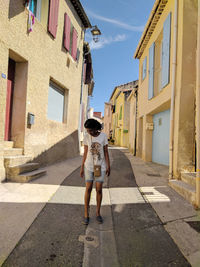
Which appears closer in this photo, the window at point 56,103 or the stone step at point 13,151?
the stone step at point 13,151

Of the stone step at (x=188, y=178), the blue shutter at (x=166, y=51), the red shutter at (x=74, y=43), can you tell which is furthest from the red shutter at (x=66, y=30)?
the stone step at (x=188, y=178)

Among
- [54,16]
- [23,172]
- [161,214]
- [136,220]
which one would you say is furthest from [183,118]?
[54,16]

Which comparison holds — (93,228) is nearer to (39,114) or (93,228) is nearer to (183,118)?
(183,118)

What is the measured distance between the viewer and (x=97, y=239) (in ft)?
7.20

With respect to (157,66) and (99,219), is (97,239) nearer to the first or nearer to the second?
(99,219)

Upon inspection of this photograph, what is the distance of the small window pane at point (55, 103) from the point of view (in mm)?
7188

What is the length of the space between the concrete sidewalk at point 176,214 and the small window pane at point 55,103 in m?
4.65

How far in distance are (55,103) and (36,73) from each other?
2.07m

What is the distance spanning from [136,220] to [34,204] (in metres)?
1.77

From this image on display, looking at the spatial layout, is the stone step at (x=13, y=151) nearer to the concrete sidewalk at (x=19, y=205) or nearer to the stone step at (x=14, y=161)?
the stone step at (x=14, y=161)

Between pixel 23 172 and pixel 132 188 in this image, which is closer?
pixel 132 188

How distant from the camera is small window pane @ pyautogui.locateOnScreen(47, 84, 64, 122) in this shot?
7188mm

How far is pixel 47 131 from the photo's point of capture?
260 inches

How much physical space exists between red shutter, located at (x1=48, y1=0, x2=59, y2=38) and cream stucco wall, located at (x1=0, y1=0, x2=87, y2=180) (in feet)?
0.59
